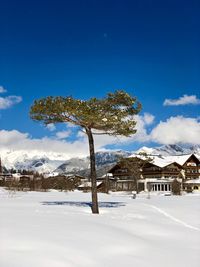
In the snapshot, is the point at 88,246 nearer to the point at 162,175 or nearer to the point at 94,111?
the point at 94,111

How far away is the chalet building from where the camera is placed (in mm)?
93688

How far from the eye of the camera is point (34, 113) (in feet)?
88.3

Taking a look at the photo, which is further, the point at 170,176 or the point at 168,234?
the point at 170,176

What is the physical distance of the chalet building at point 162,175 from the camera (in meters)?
93.7

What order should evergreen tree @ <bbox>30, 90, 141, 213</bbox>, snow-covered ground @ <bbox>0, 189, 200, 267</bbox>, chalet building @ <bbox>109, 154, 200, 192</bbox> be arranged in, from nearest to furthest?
snow-covered ground @ <bbox>0, 189, 200, 267</bbox> < evergreen tree @ <bbox>30, 90, 141, 213</bbox> < chalet building @ <bbox>109, 154, 200, 192</bbox>

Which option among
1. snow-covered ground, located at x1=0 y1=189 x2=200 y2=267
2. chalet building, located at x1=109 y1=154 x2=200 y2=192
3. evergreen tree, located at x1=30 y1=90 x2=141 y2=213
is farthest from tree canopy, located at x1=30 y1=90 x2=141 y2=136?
chalet building, located at x1=109 y1=154 x2=200 y2=192

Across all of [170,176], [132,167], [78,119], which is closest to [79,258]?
[78,119]

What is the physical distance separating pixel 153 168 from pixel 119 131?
7108cm

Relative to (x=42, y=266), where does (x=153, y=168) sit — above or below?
above

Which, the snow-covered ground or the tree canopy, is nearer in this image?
the snow-covered ground

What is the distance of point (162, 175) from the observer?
9488cm

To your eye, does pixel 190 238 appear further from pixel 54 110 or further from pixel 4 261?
pixel 54 110

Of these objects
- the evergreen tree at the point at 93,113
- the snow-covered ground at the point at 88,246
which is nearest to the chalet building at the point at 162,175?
the evergreen tree at the point at 93,113

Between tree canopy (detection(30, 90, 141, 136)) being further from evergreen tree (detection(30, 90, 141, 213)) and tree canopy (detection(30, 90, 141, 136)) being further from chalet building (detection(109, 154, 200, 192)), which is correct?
chalet building (detection(109, 154, 200, 192))
